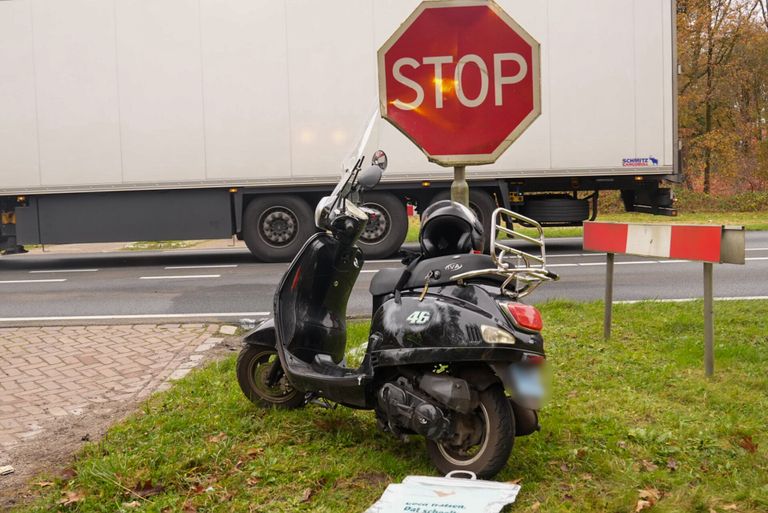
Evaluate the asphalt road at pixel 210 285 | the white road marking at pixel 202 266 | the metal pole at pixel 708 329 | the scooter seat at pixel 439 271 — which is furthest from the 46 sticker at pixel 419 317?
the white road marking at pixel 202 266

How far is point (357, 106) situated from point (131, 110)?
3783 mm

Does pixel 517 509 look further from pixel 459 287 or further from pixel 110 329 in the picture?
pixel 110 329

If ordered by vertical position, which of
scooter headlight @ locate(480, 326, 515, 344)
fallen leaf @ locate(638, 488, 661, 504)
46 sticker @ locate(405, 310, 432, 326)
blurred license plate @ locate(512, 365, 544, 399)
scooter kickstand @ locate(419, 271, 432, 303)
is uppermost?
scooter kickstand @ locate(419, 271, 432, 303)

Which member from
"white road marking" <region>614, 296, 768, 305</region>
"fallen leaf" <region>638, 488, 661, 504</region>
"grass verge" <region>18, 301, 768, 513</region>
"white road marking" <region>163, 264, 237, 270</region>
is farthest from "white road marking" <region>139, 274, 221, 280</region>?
A: "fallen leaf" <region>638, 488, 661, 504</region>

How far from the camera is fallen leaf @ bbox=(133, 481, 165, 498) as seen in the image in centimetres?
354

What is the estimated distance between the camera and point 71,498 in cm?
348

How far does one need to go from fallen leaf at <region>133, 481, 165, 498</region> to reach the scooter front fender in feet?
3.64

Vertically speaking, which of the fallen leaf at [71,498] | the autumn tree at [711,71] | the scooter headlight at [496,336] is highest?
the autumn tree at [711,71]

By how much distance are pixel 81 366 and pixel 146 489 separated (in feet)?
9.16

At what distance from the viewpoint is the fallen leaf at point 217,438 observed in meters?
4.12

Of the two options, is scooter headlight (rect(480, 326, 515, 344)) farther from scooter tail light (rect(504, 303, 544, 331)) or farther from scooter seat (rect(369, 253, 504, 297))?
scooter seat (rect(369, 253, 504, 297))

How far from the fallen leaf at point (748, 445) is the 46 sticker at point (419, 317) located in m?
1.65

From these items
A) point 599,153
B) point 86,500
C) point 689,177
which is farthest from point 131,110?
point 689,177

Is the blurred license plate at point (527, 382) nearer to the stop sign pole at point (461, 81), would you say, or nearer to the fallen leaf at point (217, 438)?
the fallen leaf at point (217, 438)
